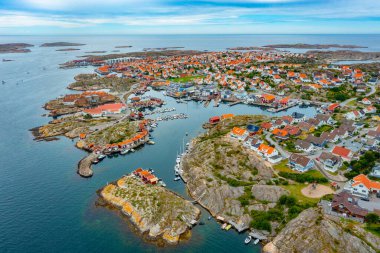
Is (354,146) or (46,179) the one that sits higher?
(354,146)

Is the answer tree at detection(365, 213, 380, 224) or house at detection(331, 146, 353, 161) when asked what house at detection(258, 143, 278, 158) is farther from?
tree at detection(365, 213, 380, 224)

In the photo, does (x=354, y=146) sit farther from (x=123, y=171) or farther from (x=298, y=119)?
(x=123, y=171)

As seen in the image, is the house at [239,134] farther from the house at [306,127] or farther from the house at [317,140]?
the house at [306,127]

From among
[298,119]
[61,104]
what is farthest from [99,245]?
[61,104]

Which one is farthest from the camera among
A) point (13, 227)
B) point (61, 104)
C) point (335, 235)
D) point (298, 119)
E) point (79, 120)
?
point (61, 104)

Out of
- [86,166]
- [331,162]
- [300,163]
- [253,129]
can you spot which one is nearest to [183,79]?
[253,129]

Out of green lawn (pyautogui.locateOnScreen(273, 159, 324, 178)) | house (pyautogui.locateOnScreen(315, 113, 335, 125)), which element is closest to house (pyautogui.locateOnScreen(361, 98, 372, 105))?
house (pyautogui.locateOnScreen(315, 113, 335, 125))
